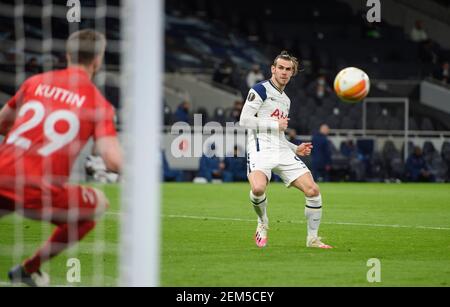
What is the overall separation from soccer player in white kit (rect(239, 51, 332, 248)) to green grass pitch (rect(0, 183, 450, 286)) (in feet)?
1.29

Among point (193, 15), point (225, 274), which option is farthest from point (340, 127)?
point (225, 274)

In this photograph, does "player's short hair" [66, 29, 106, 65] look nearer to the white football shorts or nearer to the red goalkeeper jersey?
the red goalkeeper jersey

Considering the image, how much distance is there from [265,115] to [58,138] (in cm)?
436

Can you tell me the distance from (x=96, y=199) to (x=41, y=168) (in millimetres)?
483

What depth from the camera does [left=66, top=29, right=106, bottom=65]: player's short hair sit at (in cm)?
690

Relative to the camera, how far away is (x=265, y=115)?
35.7 ft

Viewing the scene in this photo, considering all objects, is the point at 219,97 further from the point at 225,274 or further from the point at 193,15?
the point at 225,274

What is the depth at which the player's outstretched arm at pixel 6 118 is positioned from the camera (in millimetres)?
7391

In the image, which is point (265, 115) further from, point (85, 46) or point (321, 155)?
point (321, 155)

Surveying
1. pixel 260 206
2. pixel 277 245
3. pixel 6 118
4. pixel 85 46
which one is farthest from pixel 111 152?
pixel 277 245

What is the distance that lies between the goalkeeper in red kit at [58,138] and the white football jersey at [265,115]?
3.87 meters

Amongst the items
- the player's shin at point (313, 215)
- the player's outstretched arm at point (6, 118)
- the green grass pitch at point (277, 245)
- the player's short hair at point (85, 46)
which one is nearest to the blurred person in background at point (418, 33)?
the green grass pitch at point (277, 245)

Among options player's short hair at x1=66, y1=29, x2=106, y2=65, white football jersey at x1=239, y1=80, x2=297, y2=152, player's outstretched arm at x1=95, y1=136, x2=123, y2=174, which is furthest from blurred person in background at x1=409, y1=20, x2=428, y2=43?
player's outstretched arm at x1=95, y1=136, x2=123, y2=174

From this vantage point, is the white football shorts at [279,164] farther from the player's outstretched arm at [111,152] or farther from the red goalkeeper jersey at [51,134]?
the player's outstretched arm at [111,152]
